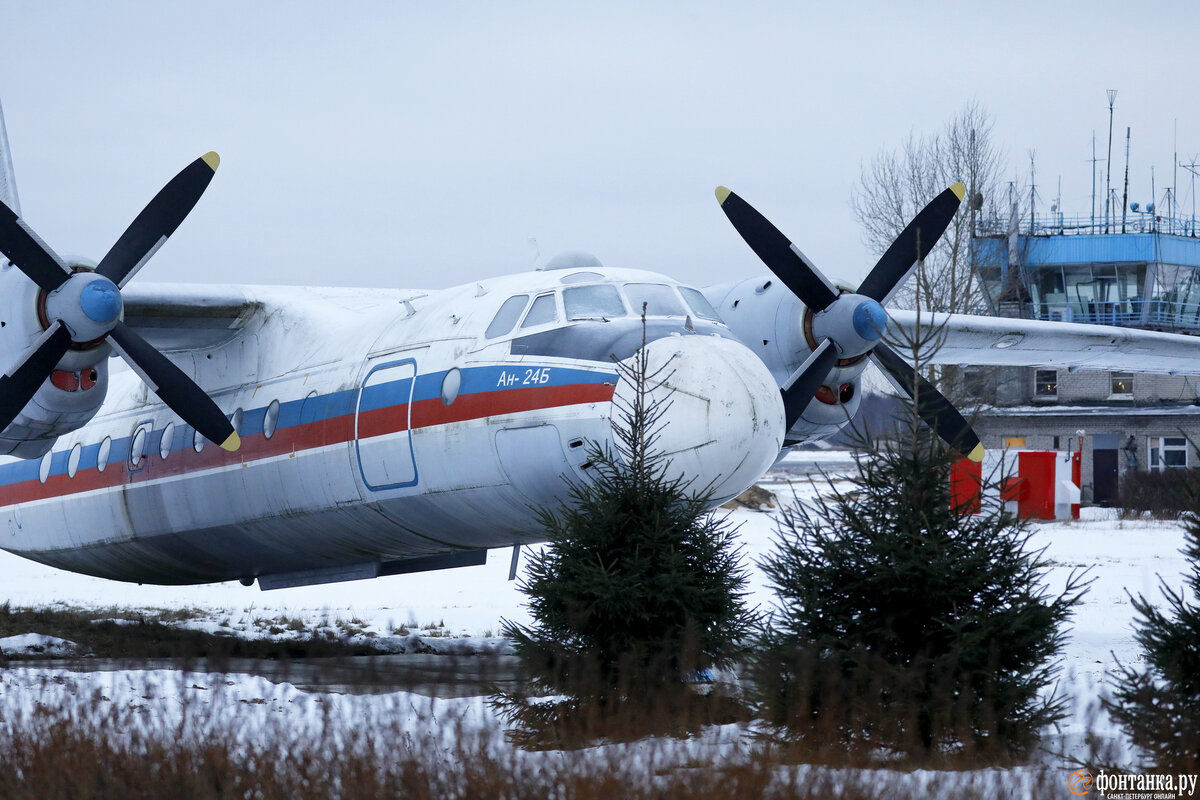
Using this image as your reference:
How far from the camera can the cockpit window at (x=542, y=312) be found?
10938 mm

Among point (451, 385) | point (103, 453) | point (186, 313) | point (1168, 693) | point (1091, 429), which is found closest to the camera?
point (1168, 693)

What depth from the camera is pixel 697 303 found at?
37.3 ft

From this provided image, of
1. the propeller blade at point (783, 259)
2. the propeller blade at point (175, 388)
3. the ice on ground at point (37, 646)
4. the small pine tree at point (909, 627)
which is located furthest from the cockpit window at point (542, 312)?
the ice on ground at point (37, 646)

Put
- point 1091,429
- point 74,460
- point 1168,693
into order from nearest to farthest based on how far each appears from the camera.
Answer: point 1168,693
point 74,460
point 1091,429

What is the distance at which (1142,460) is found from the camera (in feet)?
144

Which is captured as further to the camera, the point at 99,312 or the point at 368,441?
the point at 368,441

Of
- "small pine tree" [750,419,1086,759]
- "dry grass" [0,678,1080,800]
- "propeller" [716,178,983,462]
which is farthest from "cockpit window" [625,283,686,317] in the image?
"dry grass" [0,678,1080,800]

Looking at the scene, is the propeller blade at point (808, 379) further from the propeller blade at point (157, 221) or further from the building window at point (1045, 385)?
the building window at point (1045, 385)

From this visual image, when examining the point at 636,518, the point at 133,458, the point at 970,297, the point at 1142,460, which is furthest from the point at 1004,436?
the point at 636,518

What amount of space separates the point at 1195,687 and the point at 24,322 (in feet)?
35.1

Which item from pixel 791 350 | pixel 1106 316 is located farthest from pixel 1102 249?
pixel 791 350

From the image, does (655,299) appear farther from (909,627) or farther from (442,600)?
(442,600)

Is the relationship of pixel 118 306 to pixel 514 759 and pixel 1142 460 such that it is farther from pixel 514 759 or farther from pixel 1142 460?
pixel 1142 460

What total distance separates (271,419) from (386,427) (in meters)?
2.33
